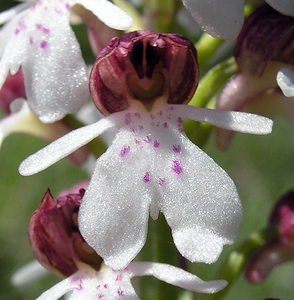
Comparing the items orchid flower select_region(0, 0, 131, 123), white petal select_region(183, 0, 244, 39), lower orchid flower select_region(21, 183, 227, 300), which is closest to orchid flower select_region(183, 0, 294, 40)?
white petal select_region(183, 0, 244, 39)

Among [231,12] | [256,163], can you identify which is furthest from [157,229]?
[256,163]

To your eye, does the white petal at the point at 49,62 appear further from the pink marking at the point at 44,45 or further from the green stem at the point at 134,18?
the green stem at the point at 134,18

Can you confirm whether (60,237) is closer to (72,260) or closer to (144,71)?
(72,260)

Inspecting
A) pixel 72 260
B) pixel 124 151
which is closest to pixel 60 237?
pixel 72 260

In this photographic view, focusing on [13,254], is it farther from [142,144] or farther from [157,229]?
[142,144]

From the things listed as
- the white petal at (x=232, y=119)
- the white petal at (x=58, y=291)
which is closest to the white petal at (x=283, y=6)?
the white petal at (x=232, y=119)
